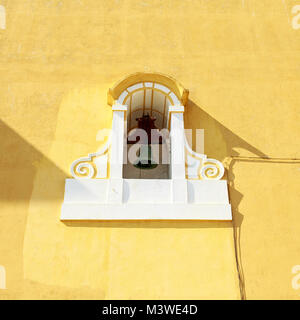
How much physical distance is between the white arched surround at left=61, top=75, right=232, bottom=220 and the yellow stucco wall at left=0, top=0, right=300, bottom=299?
14 cm

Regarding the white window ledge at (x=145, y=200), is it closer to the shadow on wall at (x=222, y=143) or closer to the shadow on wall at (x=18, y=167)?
the shadow on wall at (x=222, y=143)

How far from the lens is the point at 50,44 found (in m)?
5.77

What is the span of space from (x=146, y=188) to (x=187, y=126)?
106cm

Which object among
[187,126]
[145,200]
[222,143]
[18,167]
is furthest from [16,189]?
[222,143]

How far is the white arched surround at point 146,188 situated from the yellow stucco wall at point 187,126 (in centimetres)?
14

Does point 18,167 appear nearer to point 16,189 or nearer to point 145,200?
point 16,189

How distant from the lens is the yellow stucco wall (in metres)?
4.41

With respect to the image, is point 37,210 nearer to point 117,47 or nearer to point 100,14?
point 117,47

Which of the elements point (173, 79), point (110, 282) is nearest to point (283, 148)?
point (173, 79)

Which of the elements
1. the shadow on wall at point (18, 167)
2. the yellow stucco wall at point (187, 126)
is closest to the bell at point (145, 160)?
the yellow stucco wall at point (187, 126)

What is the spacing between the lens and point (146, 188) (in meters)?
4.79

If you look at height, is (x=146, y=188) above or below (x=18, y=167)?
below

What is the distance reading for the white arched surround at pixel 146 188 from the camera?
464 cm

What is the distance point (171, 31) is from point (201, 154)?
79.7 inches
